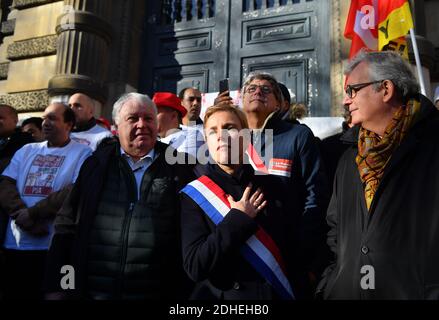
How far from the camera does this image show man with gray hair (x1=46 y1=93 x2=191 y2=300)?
2.16 meters

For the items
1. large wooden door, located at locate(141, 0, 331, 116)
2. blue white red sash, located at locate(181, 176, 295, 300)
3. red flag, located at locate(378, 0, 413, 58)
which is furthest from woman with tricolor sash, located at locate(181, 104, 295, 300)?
large wooden door, located at locate(141, 0, 331, 116)

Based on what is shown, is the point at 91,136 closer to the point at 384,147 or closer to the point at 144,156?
the point at 144,156

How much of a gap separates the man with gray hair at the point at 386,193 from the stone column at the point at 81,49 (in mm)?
4781

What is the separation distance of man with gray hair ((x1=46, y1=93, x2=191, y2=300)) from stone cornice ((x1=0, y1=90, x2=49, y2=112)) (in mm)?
4566

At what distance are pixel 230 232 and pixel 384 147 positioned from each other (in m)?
0.81

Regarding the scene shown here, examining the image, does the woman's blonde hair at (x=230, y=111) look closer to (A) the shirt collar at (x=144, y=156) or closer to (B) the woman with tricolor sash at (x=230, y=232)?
(B) the woman with tricolor sash at (x=230, y=232)

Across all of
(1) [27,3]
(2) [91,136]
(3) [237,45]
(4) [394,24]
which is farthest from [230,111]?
(1) [27,3]

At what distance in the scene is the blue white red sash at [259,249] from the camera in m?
1.93

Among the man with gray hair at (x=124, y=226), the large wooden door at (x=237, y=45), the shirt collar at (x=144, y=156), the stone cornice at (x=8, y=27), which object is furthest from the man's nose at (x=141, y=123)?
the stone cornice at (x=8, y=27)

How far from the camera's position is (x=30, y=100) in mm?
6648

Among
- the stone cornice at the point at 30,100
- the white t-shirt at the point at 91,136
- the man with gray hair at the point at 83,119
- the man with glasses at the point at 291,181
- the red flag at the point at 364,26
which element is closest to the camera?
the man with glasses at the point at 291,181

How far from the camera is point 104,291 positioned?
2.15m
